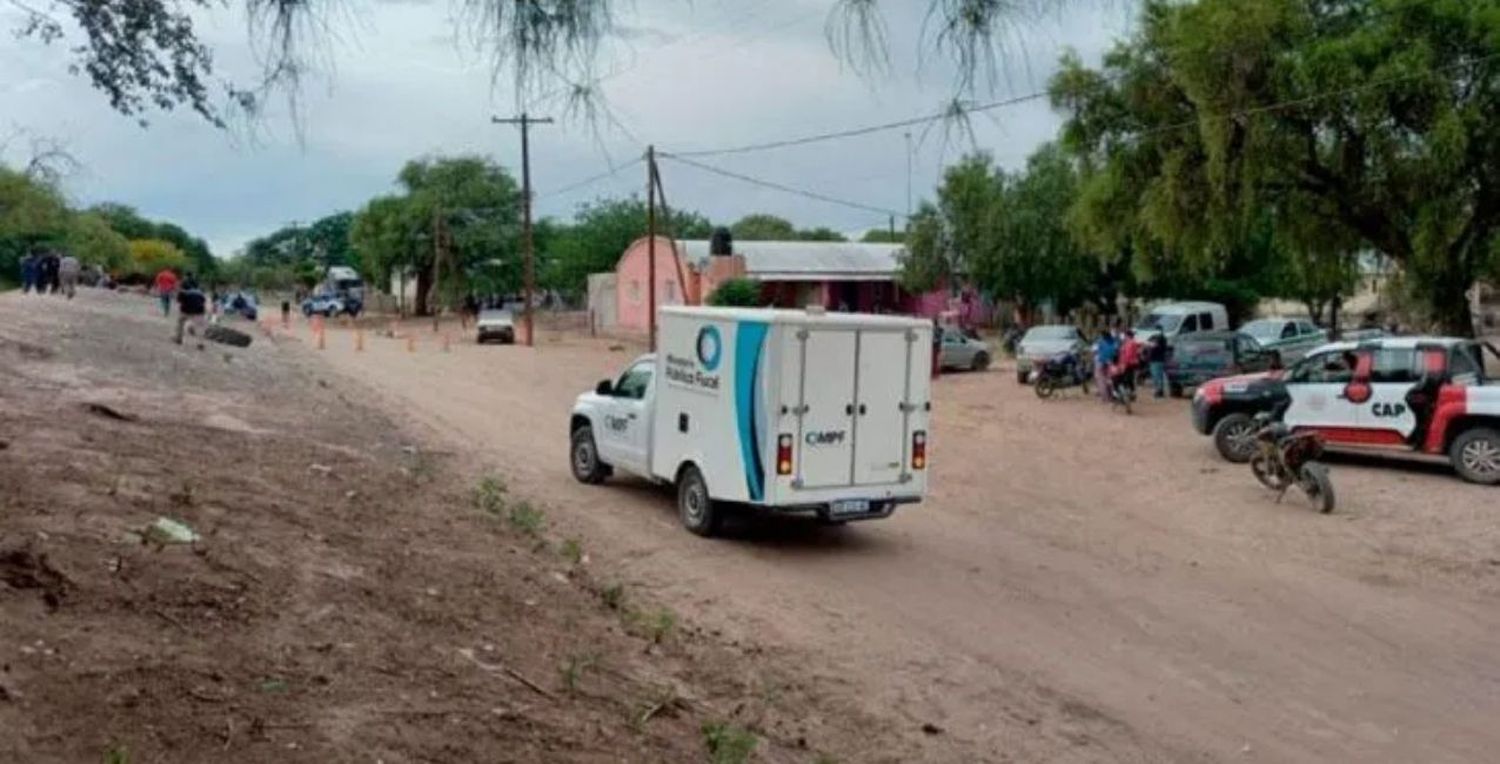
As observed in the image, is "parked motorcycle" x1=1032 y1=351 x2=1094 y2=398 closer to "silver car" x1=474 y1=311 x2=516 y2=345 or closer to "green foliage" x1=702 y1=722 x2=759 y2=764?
"green foliage" x1=702 y1=722 x2=759 y2=764

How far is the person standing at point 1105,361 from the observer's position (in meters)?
28.2

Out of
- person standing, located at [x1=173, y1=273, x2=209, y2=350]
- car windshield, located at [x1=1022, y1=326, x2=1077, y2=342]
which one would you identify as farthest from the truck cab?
person standing, located at [x1=173, y1=273, x2=209, y2=350]

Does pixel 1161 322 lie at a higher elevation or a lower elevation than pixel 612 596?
higher

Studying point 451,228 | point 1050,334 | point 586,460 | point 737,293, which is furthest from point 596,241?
point 586,460

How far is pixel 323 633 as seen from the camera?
22.0 feet

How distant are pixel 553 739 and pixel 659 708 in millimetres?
1065

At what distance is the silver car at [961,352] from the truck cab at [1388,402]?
19.2 metres

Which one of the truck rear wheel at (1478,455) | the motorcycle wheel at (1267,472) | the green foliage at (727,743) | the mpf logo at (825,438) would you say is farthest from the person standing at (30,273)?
the green foliage at (727,743)

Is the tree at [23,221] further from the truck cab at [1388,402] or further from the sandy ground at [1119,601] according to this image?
the truck cab at [1388,402]

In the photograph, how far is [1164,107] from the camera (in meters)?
27.6

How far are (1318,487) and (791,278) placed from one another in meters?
44.9

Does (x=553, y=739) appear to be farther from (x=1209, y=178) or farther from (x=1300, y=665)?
(x=1209, y=178)

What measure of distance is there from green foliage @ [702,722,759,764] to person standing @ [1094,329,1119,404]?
74.9 ft

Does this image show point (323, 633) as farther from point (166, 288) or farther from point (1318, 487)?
point (166, 288)
